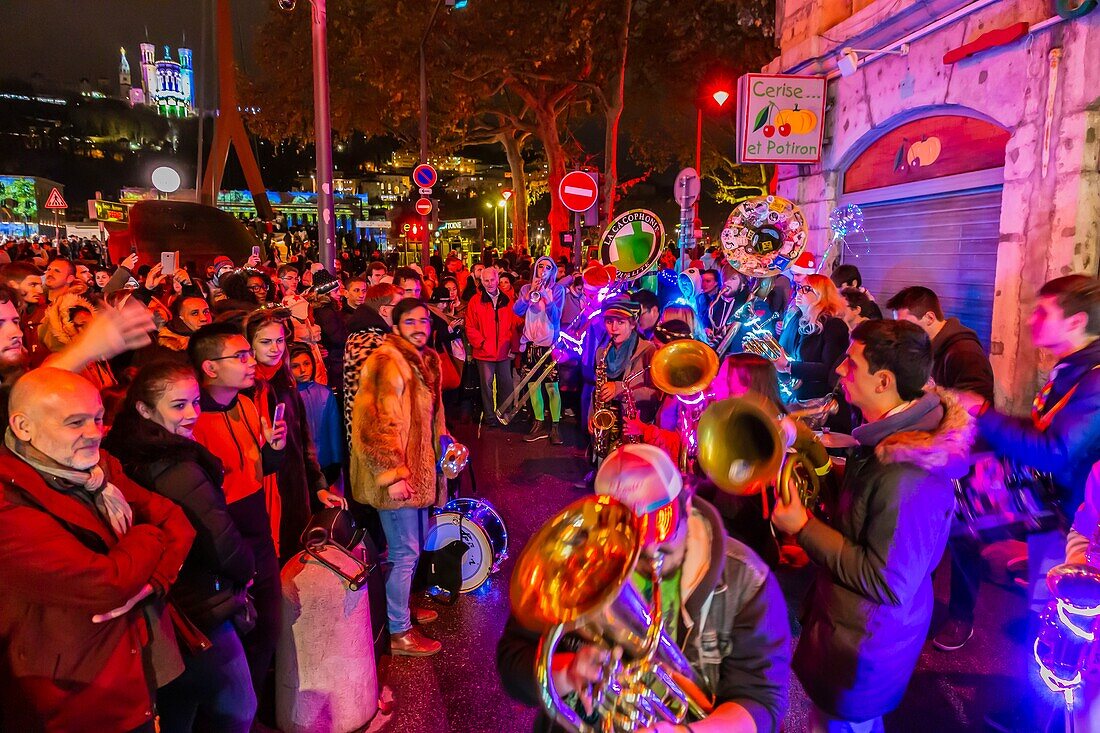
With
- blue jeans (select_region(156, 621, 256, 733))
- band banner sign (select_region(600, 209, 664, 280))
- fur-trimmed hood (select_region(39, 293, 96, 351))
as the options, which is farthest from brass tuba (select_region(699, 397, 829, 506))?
fur-trimmed hood (select_region(39, 293, 96, 351))

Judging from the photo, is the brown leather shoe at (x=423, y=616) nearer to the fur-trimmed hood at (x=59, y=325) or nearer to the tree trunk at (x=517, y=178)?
the fur-trimmed hood at (x=59, y=325)

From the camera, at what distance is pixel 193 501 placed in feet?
7.89

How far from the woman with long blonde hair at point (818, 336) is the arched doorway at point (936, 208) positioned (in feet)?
9.01

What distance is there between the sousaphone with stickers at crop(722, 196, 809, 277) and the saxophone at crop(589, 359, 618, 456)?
1587 mm

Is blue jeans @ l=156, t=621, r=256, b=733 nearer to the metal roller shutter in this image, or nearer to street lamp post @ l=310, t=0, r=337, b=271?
the metal roller shutter

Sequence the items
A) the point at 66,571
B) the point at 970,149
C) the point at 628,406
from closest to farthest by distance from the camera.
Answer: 1. the point at 66,571
2. the point at 628,406
3. the point at 970,149

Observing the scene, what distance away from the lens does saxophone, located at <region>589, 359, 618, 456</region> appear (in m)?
5.38

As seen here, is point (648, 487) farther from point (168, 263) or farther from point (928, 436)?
point (168, 263)

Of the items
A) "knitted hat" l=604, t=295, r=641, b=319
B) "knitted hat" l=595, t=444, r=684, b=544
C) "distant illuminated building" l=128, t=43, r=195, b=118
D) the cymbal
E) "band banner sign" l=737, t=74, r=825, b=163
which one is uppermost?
"distant illuminated building" l=128, t=43, r=195, b=118

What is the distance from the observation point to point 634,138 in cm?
2702

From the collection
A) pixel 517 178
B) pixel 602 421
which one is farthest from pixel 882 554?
pixel 517 178

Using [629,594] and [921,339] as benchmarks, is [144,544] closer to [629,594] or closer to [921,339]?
[629,594]

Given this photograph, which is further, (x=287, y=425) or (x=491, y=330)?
(x=491, y=330)

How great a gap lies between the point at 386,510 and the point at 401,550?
24 centimetres
